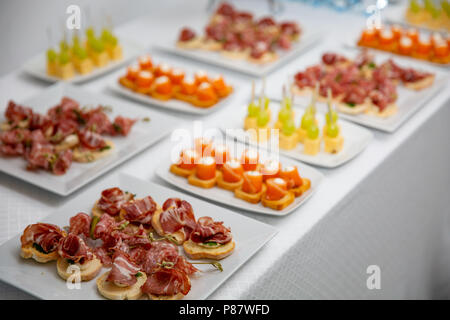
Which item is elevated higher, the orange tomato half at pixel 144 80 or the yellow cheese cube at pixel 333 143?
the orange tomato half at pixel 144 80

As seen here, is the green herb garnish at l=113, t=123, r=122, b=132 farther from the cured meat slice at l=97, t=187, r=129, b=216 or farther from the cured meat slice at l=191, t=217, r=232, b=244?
the cured meat slice at l=191, t=217, r=232, b=244

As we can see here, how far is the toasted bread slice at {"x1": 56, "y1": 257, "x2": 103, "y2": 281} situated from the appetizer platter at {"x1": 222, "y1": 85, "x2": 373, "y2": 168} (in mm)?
787

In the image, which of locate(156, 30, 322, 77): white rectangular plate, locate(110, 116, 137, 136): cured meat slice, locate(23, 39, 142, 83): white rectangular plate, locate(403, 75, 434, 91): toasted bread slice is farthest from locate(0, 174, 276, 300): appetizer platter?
locate(403, 75, 434, 91): toasted bread slice

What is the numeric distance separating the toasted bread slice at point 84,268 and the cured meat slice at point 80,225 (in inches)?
4.6

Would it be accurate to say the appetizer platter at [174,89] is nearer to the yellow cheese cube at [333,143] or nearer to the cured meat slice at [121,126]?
the cured meat slice at [121,126]

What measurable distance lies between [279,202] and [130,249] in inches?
18.0

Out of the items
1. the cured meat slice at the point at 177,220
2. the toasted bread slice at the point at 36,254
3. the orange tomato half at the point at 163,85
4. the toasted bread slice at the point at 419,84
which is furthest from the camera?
the toasted bread slice at the point at 419,84

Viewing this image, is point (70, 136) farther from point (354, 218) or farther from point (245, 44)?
point (245, 44)

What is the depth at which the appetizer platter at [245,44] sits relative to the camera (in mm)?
2684

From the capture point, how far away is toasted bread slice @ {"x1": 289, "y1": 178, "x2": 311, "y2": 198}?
1734 millimetres

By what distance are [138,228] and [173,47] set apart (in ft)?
4.80

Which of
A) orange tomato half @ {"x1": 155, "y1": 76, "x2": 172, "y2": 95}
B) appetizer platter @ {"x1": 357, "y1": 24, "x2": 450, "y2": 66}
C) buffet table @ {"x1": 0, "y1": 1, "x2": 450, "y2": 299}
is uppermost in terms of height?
appetizer platter @ {"x1": 357, "y1": 24, "x2": 450, "y2": 66}

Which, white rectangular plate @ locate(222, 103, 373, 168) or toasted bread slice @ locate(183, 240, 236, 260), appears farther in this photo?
white rectangular plate @ locate(222, 103, 373, 168)

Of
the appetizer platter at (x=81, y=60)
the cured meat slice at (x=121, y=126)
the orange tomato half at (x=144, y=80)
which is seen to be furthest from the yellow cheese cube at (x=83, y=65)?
the cured meat slice at (x=121, y=126)
